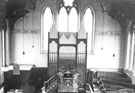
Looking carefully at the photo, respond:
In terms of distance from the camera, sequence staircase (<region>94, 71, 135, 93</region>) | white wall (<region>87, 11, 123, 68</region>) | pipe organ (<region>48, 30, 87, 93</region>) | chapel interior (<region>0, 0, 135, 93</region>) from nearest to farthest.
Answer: staircase (<region>94, 71, 135, 93</region>) → chapel interior (<region>0, 0, 135, 93</region>) → pipe organ (<region>48, 30, 87, 93</region>) → white wall (<region>87, 11, 123, 68</region>)

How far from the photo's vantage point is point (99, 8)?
13.9 meters

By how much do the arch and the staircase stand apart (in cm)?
194

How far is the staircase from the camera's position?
10.8 meters

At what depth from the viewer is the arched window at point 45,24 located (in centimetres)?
1403

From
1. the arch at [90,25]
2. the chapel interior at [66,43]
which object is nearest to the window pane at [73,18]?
the chapel interior at [66,43]

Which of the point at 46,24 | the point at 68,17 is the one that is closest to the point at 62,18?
the point at 68,17

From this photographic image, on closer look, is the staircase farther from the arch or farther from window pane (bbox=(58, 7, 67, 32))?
window pane (bbox=(58, 7, 67, 32))

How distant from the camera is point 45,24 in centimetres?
1415

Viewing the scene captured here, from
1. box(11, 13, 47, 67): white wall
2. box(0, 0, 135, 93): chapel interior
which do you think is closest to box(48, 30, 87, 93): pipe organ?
box(0, 0, 135, 93): chapel interior

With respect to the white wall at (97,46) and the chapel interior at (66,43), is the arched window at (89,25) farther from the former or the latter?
the white wall at (97,46)

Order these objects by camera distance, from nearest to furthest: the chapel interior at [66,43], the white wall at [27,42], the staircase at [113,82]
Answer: the staircase at [113,82], the chapel interior at [66,43], the white wall at [27,42]

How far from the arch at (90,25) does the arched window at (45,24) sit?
2431 mm

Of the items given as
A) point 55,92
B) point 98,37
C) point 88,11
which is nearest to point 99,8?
point 88,11

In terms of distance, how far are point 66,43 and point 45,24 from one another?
2.34m
